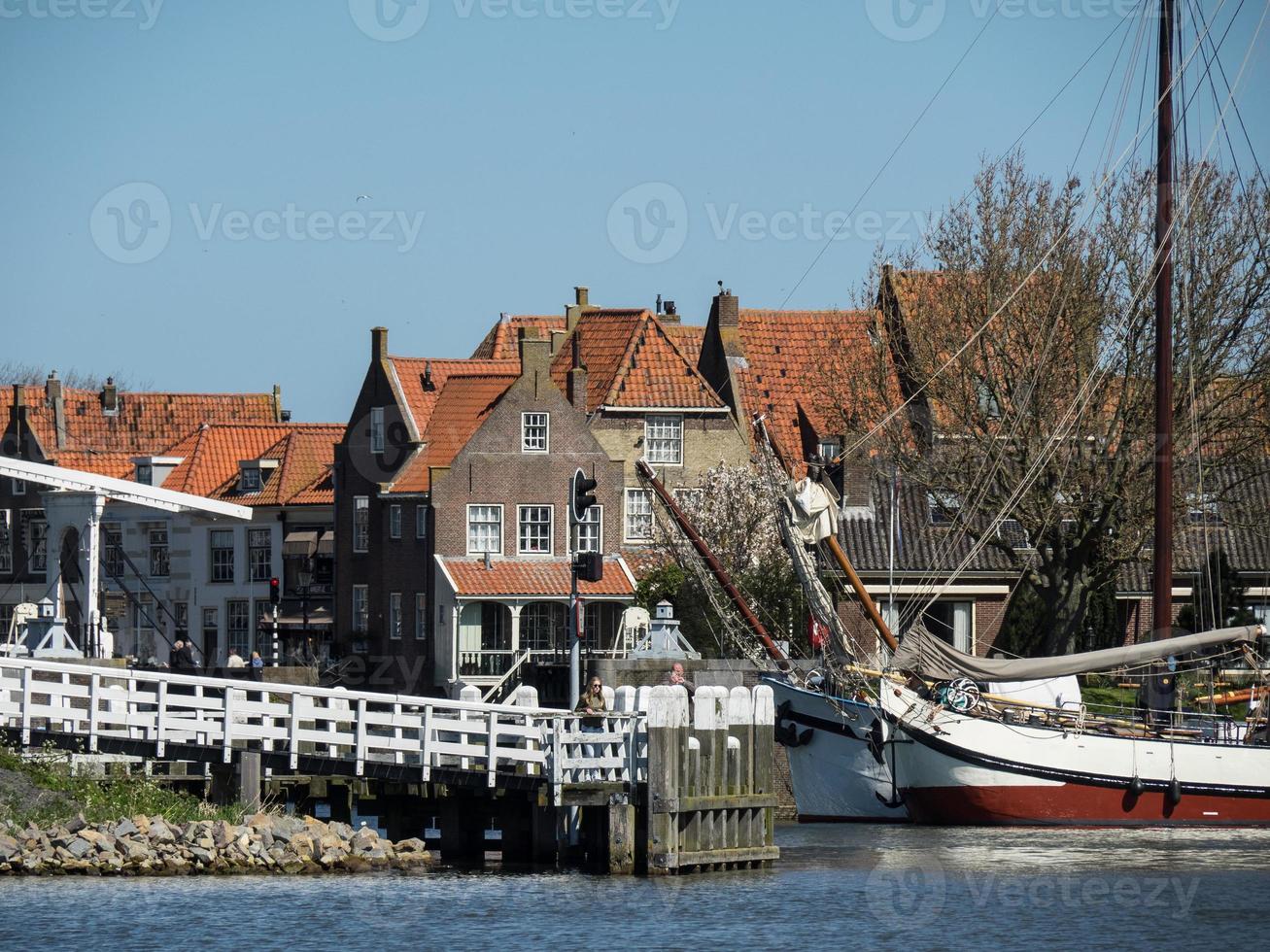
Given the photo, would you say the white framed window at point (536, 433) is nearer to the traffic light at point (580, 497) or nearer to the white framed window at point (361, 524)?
the white framed window at point (361, 524)

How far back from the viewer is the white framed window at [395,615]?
63.3m

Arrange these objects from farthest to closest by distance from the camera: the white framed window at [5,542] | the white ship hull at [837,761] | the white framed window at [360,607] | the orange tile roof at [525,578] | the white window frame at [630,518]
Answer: the white framed window at [5,542], the white framed window at [360,607], the white window frame at [630,518], the orange tile roof at [525,578], the white ship hull at [837,761]

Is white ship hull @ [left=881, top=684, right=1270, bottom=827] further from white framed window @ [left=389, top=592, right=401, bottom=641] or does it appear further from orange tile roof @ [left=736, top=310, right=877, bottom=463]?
white framed window @ [left=389, top=592, right=401, bottom=641]

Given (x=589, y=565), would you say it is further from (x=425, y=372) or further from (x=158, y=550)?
(x=158, y=550)

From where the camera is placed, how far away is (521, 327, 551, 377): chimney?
61.6m

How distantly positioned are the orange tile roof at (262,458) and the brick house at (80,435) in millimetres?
1390

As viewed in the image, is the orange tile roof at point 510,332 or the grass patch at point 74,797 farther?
the orange tile roof at point 510,332

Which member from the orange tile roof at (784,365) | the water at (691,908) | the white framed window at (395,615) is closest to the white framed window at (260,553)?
the white framed window at (395,615)

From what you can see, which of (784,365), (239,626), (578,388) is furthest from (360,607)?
(784,365)

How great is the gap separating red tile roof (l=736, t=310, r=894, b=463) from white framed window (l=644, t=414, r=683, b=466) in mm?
2378

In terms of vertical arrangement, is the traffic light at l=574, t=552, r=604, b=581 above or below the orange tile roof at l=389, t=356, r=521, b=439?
below

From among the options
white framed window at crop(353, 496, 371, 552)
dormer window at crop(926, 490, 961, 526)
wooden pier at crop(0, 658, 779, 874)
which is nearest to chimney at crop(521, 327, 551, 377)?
white framed window at crop(353, 496, 371, 552)

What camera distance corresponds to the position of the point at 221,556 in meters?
72.1

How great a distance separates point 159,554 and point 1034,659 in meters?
40.7
